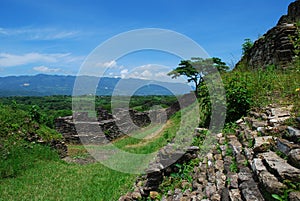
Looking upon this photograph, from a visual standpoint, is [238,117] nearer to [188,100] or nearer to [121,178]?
[121,178]

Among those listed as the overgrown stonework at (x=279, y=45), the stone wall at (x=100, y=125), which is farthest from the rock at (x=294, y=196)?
the stone wall at (x=100, y=125)

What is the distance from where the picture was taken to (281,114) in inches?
176

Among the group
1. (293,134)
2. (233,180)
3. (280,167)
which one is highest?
(293,134)

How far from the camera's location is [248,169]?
3.52 metres

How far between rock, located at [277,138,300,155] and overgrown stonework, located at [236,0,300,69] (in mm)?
4423

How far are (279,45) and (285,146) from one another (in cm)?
705

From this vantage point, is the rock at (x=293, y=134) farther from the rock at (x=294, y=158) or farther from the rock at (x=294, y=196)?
the rock at (x=294, y=196)

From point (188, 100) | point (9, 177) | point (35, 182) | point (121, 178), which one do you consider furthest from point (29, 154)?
point (188, 100)

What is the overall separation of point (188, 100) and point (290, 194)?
18310mm

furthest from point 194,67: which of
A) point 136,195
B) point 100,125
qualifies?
point 136,195

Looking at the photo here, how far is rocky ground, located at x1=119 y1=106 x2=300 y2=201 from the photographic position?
268 centimetres

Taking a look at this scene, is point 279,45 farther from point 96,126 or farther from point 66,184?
point 96,126

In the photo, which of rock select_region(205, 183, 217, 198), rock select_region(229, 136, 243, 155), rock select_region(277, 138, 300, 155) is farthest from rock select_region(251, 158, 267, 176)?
rock select_region(229, 136, 243, 155)

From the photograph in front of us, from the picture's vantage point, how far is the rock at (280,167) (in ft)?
8.25
